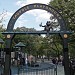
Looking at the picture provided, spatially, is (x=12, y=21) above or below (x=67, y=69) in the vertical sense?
above

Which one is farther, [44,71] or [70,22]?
[70,22]

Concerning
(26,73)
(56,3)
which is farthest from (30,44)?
(26,73)

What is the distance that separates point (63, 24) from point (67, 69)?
2.66m

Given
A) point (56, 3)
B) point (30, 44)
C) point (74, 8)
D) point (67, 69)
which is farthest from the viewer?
point (30, 44)

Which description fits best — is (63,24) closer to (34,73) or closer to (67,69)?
(67,69)

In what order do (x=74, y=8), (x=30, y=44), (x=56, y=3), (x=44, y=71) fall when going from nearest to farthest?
(x=44, y=71) < (x=74, y=8) < (x=56, y=3) < (x=30, y=44)

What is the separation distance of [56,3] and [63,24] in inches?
939

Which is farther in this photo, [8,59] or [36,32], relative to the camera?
[8,59]

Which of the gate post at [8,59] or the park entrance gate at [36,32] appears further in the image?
the gate post at [8,59]

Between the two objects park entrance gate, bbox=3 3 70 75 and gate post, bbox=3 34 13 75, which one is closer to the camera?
park entrance gate, bbox=3 3 70 75

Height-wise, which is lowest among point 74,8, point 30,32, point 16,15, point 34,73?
point 34,73

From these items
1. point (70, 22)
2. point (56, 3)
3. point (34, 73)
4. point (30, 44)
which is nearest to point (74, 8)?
point (70, 22)

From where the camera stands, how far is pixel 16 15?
54.1ft

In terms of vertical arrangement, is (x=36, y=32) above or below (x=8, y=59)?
above
